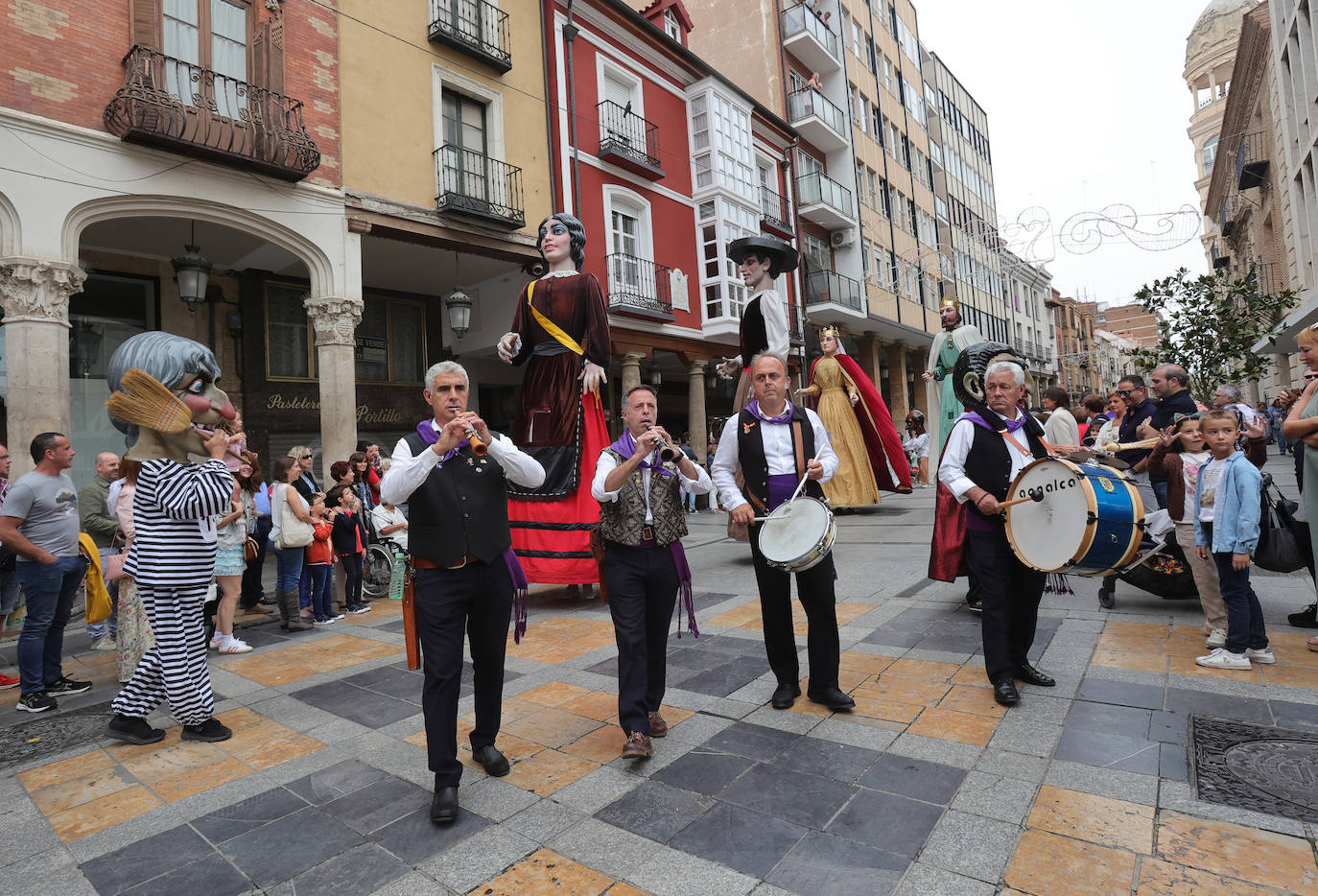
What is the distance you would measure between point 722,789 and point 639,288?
48.7 ft

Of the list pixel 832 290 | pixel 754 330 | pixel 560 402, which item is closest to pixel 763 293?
pixel 754 330

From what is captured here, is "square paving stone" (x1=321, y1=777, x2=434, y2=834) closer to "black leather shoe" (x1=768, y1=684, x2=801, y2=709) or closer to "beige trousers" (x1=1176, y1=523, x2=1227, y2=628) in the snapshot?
"black leather shoe" (x1=768, y1=684, x2=801, y2=709)

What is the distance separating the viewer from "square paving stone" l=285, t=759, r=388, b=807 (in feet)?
9.99

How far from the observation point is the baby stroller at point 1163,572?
5289mm

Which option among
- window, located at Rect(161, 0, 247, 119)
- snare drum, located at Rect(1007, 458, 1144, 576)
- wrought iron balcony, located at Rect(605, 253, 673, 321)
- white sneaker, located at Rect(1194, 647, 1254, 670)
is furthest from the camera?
wrought iron balcony, located at Rect(605, 253, 673, 321)

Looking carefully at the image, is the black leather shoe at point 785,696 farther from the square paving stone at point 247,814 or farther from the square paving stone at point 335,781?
the square paving stone at point 247,814

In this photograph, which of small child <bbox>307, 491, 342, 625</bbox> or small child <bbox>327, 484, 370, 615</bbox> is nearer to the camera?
small child <bbox>307, 491, 342, 625</bbox>

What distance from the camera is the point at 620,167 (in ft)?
53.3

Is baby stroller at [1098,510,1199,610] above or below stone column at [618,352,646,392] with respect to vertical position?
below

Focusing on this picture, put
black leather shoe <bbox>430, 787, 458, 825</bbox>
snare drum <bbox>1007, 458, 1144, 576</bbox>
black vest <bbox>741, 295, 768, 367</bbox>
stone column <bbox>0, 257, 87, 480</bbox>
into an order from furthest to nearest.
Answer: stone column <bbox>0, 257, 87, 480</bbox>, black vest <bbox>741, 295, 768, 367</bbox>, snare drum <bbox>1007, 458, 1144, 576</bbox>, black leather shoe <bbox>430, 787, 458, 825</bbox>

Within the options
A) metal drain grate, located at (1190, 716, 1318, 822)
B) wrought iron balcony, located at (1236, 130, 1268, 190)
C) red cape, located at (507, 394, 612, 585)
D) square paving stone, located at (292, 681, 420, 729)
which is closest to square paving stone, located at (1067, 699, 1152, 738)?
metal drain grate, located at (1190, 716, 1318, 822)

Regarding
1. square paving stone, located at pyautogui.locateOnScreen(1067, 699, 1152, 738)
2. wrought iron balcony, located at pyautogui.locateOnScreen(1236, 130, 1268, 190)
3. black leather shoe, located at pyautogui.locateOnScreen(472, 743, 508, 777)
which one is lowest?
square paving stone, located at pyautogui.locateOnScreen(1067, 699, 1152, 738)

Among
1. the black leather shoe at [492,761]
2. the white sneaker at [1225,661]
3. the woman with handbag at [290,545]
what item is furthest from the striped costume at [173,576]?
the white sneaker at [1225,661]

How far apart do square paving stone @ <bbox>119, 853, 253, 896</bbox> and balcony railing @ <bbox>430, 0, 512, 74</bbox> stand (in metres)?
13.3
